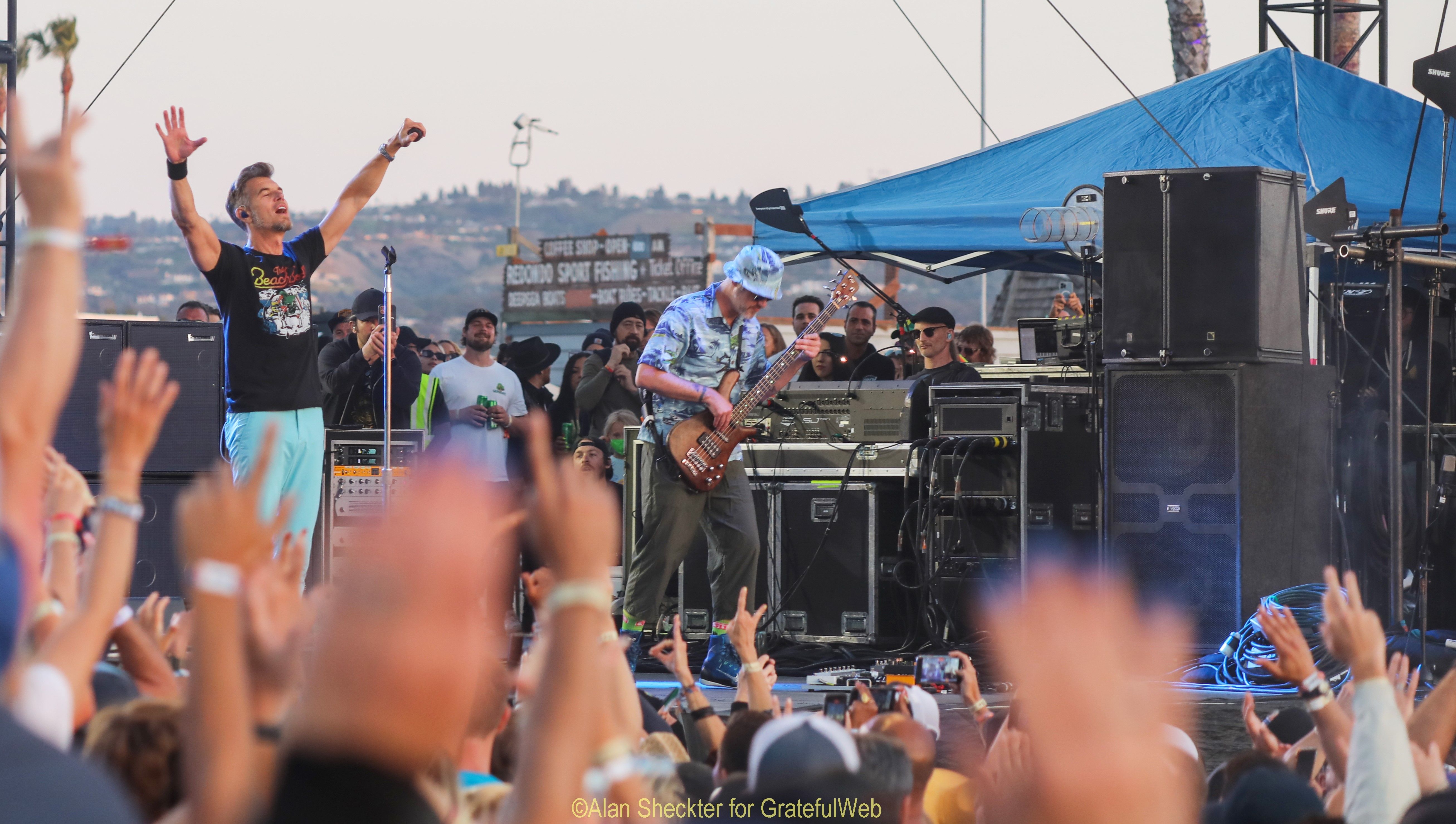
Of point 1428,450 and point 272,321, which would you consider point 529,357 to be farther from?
point 1428,450

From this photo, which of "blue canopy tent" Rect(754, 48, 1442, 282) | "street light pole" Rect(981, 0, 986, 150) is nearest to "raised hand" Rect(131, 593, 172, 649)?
"blue canopy tent" Rect(754, 48, 1442, 282)

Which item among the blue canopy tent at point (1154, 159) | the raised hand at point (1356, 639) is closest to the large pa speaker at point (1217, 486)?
the blue canopy tent at point (1154, 159)

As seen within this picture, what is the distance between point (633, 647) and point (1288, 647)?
472 cm

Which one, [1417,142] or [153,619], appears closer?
[153,619]

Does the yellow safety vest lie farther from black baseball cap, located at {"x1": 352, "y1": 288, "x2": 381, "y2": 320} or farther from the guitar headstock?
the guitar headstock

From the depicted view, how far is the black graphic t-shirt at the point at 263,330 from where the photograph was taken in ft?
18.1

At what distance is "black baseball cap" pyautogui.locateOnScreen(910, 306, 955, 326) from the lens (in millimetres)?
8555

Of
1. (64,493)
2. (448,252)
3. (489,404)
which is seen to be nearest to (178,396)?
(489,404)

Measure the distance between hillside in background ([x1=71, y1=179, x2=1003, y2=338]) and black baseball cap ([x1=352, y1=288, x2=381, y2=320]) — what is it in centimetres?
5607

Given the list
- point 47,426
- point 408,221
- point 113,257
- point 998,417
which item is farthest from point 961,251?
point 408,221

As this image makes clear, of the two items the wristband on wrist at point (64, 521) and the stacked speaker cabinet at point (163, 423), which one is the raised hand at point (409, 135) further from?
the wristband on wrist at point (64, 521)

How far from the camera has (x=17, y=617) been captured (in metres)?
1.36

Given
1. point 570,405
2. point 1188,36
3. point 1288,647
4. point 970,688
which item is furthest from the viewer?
point 1188,36

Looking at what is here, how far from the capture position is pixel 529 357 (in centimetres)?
1068
